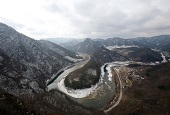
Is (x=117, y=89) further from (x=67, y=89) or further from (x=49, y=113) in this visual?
(x=49, y=113)

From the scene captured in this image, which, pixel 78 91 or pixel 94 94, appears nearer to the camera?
pixel 94 94

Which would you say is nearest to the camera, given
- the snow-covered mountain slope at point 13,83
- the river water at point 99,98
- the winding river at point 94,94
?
the snow-covered mountain slope at point 13,83

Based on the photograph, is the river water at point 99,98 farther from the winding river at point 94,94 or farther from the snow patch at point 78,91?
the snow patch at point 78,91

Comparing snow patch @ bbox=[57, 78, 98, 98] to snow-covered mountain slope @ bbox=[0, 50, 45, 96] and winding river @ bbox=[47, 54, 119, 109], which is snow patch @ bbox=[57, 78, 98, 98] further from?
snow-covered mountain slope @ bbox=[0, 50, 45, 96]

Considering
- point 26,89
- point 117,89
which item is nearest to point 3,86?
point 26,89

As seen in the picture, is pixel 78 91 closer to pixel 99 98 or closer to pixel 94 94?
pixel 94 94

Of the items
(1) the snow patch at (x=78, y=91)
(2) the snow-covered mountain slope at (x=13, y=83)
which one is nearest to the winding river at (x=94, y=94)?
(1) the snow patch at (x=78, y=91)

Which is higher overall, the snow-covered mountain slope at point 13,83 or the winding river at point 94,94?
the snow-covered mountain slope at point 13,83

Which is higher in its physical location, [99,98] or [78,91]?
[99,98]

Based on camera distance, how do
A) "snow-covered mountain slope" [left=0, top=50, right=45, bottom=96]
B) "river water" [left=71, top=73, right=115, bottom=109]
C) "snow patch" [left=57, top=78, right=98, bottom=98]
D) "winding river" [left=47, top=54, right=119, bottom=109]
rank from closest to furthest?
"snow-covered mountain slope" [left=0, top=50, right=45, bottom=96] < "river water" [left=71, top=73, right=115, bottom=109] < "winding river" [left=47, top=54, right=119, bottom=109] < "snow patch" [left=57, top=78, right=98, bottom=98]

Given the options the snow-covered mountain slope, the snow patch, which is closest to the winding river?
the snow patch

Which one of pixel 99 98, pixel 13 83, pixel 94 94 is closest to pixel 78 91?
pixel 94 94
